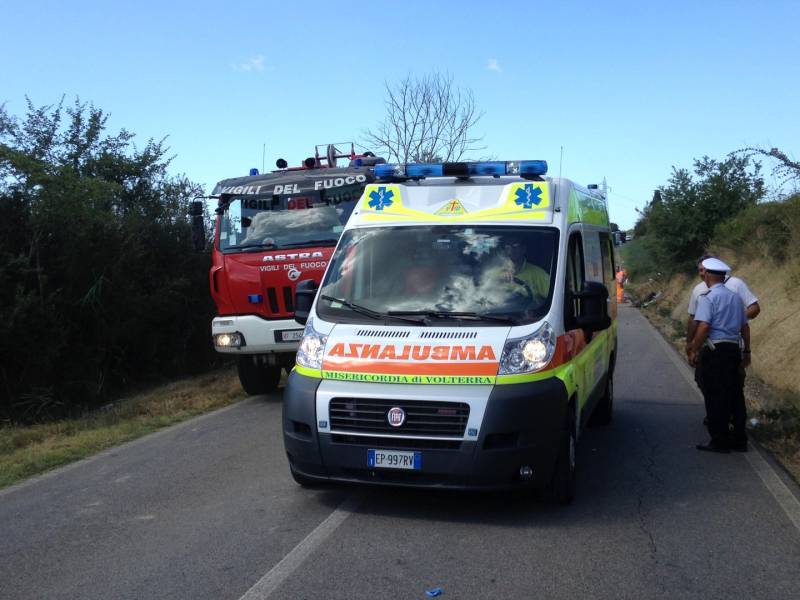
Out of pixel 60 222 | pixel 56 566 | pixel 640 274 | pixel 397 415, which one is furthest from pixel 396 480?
→ pixel 640 274

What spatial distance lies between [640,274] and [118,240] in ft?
117

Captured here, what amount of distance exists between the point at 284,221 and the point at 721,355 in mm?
5830

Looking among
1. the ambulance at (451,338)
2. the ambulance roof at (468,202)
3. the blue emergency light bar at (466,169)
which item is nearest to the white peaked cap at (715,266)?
the ambulance at (451,338)

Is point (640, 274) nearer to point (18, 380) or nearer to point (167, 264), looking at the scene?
point (167, 264)

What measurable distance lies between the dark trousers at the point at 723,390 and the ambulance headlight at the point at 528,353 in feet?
8.39

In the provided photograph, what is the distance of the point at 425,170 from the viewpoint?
6.99 m

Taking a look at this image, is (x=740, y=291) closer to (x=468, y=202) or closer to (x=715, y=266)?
(x=715, y=266)

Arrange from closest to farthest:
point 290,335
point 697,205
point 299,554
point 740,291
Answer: point 299,554 → point 740,291 → point 290,335 → point 697,205

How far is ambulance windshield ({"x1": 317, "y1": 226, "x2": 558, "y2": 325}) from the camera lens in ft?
19.8

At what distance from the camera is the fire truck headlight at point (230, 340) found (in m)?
10.6

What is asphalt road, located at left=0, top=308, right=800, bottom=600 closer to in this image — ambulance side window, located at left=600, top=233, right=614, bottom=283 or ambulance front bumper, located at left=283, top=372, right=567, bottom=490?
ambulance front bumper, located at left=283, top=372, right=567, bottom=490

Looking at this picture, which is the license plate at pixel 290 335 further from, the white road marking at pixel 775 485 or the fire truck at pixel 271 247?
the white road marking at pixel 775 485

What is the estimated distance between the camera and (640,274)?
148 ft

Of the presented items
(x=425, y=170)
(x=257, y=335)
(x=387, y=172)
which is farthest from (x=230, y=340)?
(x=425, y=170)
